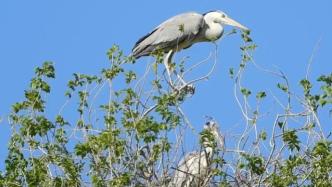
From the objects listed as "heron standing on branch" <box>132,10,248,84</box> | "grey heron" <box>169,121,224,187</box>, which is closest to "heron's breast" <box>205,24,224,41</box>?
"heron standing on branch" <box>132,10,248,84</box>

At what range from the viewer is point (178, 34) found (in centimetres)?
1438

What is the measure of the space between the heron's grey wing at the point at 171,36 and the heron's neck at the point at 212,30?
19cm

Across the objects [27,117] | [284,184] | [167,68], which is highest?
[167,68]

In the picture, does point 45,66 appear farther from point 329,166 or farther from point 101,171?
point 329,166

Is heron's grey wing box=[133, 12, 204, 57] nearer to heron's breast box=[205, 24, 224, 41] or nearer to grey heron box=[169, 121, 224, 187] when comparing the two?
heron's breast box=[205, 24, 224, 41]

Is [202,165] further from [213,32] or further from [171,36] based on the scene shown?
[213,32]

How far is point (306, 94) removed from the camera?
9211 mm

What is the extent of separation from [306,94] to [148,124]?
1.37 metres

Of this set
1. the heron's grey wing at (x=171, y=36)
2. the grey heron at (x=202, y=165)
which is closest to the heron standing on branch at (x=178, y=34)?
the heron's grey wing at (x=171, y=36)

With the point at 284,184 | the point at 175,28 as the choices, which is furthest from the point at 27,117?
the point at 175,28

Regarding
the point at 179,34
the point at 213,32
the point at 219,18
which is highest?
the point at 219,18

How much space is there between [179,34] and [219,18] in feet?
3.80

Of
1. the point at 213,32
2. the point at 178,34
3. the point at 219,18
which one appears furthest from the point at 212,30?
the point at 178,34

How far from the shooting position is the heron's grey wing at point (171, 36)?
567 inches
